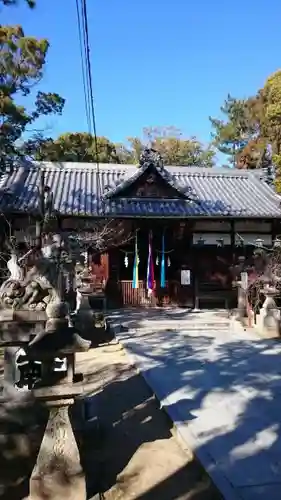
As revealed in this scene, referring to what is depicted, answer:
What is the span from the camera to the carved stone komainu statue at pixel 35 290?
18.5 feet

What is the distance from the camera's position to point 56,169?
69.5 ft

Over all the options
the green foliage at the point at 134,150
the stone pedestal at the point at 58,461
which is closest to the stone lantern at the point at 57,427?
the stone pedestal at the point at 58,461

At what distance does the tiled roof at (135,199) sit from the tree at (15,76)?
1382mm

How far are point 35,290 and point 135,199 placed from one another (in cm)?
1352

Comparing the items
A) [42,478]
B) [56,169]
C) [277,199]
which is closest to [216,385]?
[42,478]

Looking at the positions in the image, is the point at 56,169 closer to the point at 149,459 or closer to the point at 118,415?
the point at 118,415

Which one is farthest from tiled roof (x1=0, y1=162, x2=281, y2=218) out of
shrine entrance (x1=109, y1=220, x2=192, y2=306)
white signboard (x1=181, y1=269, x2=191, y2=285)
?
white signboard (x1=181, y1=269, x2=191, y2=285)

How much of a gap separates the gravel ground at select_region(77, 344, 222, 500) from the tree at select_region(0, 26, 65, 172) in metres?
12.7

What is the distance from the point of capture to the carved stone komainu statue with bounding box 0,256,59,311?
18.5 feet

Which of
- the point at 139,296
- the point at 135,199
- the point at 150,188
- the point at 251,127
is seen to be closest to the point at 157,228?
the point at 135,199

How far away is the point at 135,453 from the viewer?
532cm

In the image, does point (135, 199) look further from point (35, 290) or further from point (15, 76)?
point (35, 290)

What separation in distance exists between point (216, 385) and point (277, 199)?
13397mm

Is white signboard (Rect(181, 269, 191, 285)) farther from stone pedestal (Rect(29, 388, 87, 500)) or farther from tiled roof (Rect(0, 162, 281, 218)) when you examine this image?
stone pedestal (Rect(29, 388, 87, 500))
